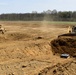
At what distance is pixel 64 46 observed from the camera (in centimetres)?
2505

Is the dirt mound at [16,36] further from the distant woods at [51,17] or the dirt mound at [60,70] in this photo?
the distant woods at [51,17]

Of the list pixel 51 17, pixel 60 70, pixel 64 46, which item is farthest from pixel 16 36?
pixel 51 17

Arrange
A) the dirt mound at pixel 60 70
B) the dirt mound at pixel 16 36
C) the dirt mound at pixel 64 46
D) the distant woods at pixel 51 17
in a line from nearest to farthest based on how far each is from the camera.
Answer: the dirt mound at pixel 60 70, the dirt mound at pixel 64 46, the dirt mound at pixel 16 36, the distant woods at pixel 51 17

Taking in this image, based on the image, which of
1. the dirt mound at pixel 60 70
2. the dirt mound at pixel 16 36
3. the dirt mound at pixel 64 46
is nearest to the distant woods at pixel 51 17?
the dirt mound at pixel 16 36

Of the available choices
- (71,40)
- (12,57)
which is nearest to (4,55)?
(12,57)

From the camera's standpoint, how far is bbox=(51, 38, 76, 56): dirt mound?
79.7ft

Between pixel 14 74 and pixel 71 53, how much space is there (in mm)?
9458

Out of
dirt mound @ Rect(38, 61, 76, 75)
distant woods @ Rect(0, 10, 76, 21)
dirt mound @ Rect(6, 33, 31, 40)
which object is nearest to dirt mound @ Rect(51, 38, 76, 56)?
dirt mound @ Rect(38, 61, 76, 75)

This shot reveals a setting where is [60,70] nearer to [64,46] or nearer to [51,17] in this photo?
[64,46]

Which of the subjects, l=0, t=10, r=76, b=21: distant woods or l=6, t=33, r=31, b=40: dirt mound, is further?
l=0, t=10, r=76, b=21: distant woods

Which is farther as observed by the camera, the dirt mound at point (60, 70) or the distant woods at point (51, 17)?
the distant woods at point (51, 17)

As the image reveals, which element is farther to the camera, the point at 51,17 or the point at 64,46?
the point at 51,17

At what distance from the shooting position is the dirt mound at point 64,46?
24.3 meters

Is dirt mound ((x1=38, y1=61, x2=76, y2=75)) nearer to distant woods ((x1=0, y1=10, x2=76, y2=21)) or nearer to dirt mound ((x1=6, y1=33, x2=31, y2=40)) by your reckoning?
dirt mound ((x1=6, y1=33, x2=31, y2=40))
